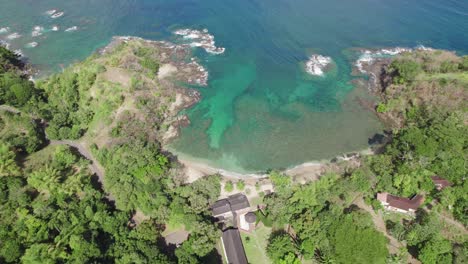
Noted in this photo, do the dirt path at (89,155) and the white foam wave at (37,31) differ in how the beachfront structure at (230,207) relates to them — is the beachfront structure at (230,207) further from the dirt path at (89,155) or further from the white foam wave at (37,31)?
the white foam wave at (37,31)

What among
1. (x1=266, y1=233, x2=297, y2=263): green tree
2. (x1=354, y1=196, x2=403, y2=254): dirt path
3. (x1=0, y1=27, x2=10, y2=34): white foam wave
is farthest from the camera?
(x1=0, y1=27, x2=10, y2=34): white foam wave

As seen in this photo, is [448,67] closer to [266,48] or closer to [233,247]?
[266,48]

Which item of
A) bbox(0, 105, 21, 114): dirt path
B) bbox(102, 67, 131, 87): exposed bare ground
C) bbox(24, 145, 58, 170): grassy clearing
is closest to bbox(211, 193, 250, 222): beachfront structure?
bbox(24, 145, 58, 170): grassy clearing

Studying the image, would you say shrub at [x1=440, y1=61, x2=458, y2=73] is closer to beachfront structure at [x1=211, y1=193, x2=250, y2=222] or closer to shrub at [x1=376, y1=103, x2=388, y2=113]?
shrub at [x1=376, y1=103, x2=388, y2=113]

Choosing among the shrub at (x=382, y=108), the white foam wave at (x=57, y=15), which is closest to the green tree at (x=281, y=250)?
the shrub at (x=382, y=108)

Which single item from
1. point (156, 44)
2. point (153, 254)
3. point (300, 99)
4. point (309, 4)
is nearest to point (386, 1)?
point (309, 4)

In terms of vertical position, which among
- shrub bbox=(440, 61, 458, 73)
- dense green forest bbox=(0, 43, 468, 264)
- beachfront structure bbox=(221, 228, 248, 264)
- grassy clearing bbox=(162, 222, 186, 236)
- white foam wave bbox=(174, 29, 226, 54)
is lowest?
grassy clearing bbox=(162, 222, 186, 236)

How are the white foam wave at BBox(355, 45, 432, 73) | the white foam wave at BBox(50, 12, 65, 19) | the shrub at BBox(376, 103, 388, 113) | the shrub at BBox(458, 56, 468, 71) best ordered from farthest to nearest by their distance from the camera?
the white foam wave at BBox(50, 12, 65, 19) < the white foam wave at BBox(355, 45, 432, 73) < the shrub at BBox(376, 103, 388, 113) < the shrub at BBox(458, 56, 468, 71)
